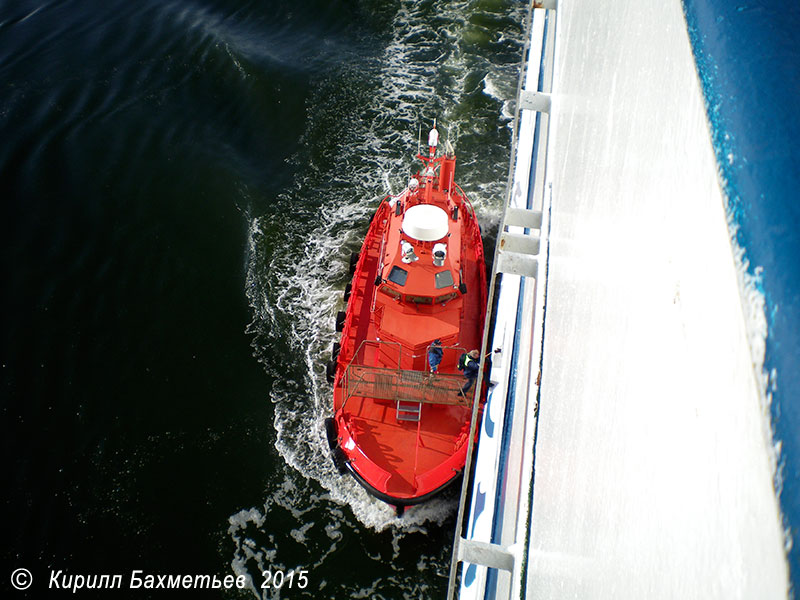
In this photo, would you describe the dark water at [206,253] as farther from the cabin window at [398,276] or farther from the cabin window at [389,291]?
the cabin window at [398,276]

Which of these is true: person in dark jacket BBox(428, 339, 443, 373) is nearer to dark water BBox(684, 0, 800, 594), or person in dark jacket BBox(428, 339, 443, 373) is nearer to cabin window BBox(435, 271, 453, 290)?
cabin window BBox(435, 271, 453, 290)

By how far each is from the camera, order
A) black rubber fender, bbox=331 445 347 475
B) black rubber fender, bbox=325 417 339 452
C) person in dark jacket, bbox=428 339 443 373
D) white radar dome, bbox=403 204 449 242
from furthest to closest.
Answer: white radar dome, bbox=403 204 449 242
black rubber fender, bbox=325 417 339 452
black rubber fender, bbox=331 445 347 475
person in dark jacket, bbox=428 339 443 373

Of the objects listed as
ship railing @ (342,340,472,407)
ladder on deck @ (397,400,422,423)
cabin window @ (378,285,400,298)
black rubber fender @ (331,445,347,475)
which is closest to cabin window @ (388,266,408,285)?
cabin window @ (378,285,400,298)

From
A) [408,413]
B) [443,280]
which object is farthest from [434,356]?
[443,280]

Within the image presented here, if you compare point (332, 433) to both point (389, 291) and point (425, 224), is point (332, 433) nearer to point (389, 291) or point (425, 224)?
point (389, 291)

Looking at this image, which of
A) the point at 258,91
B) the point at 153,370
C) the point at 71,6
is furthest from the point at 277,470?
the point at 71,6
